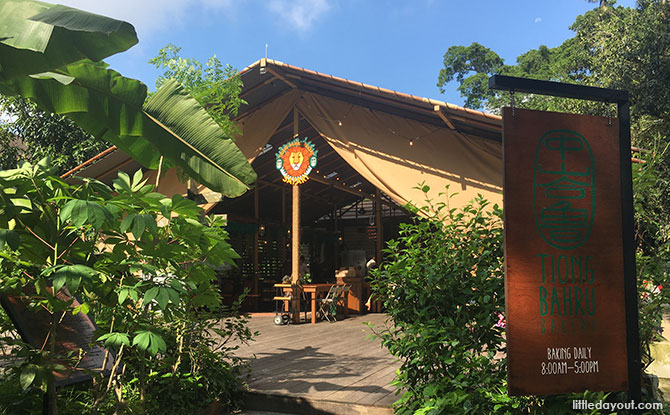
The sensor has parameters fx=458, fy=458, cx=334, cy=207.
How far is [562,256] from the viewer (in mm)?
1916

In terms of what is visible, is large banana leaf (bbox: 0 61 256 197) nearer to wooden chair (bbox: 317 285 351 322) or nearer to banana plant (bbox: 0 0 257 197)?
banana plant (bbox: 0 0 257 197)

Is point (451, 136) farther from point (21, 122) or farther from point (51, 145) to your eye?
point (21, 122)

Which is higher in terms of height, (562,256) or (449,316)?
(562,256)

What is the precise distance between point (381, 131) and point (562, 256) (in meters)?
4.73

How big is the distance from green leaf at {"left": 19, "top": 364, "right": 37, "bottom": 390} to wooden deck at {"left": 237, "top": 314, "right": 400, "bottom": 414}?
1.66m

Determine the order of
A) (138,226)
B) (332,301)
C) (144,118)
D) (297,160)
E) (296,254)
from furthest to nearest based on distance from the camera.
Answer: (332,301), (296,254), (297,160), (144,118), (138,226)

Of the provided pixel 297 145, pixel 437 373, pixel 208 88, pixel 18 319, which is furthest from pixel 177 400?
pixel 297 145

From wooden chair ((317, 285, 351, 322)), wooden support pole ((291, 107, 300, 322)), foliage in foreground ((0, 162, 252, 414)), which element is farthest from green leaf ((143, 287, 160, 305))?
wooden chair ((317, 285, 351, 322))

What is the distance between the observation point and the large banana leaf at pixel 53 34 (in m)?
2.03

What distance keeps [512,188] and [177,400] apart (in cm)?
240

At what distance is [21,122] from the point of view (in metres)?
10.9

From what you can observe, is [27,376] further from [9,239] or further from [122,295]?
[9,239]

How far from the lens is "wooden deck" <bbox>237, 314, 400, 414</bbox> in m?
3.13

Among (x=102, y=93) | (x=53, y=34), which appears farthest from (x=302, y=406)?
(x=53, y=34)
